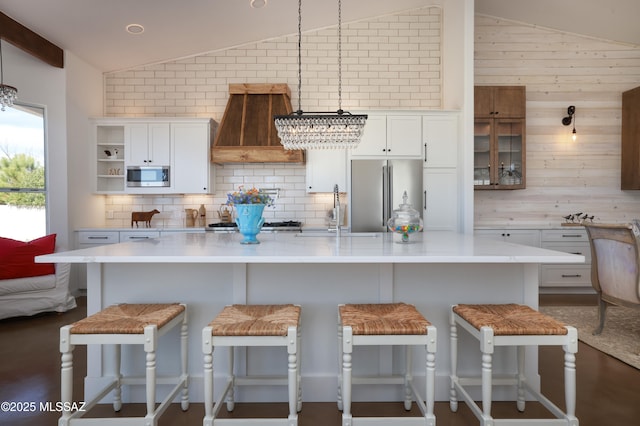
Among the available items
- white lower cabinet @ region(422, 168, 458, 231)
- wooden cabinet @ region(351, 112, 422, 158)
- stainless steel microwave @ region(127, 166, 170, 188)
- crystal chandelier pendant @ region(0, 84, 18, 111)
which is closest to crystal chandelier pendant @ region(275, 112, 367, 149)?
wooden cabinet @ region(351, 112, 422, 158)

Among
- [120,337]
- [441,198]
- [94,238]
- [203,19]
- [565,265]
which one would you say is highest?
[203,19]

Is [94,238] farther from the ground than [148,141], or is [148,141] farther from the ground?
[148,141]

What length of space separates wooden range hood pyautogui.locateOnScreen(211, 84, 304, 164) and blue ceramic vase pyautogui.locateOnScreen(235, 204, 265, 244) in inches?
95.6

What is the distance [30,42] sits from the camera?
4105 mm

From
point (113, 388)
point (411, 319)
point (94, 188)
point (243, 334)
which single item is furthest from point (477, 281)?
point (94, 188)

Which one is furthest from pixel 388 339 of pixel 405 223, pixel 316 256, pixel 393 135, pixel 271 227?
pixel 393 135

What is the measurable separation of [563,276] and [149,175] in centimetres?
562

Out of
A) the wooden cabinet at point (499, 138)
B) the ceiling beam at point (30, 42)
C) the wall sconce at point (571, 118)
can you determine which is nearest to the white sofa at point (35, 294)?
the ceiling beam at point (30, 42)

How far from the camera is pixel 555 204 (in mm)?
5527

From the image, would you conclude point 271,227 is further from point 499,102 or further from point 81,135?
point 499,102

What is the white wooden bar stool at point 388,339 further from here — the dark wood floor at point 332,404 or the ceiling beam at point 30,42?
the ceiling beam at point 30,42

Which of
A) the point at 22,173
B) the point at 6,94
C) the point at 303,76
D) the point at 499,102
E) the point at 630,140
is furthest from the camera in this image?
the point at 303,76

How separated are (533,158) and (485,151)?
93cm

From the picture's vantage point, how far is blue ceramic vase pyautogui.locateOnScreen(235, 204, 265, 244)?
8.06 feet
